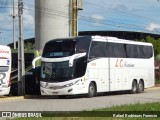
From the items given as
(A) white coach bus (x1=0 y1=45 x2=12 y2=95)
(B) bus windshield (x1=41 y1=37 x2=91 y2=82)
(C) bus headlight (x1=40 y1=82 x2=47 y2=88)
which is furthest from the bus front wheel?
(A) white coach bus (x1=0 y1=45 x2=12 y2=95)

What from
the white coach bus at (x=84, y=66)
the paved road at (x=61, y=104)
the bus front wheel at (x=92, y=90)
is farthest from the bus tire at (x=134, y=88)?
the paved road at (x=61, y=104)

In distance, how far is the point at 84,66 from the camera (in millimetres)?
28000

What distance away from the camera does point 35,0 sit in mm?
45281

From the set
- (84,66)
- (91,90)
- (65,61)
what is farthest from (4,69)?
(91,90)

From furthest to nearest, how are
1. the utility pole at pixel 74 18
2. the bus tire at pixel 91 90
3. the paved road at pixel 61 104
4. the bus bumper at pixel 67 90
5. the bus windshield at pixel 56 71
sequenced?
1. the utility pole at pixel 74 18
2. the bus tire at pixel 91 90
3. the bus windshield at pixel 56 71
4. the bus bumper at pixel 67 90
5. the paved road at pixel 61 104

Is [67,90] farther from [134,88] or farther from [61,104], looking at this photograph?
[134,88]

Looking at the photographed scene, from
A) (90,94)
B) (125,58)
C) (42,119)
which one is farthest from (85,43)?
(42,119)

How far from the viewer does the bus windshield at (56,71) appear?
90.3ft

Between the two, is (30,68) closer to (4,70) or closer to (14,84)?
(14,84)

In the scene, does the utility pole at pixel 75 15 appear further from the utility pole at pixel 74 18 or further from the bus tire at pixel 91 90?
the bus tire at pixel 91 90

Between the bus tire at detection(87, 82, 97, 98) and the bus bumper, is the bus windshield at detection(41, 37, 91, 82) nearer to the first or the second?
the bus bumper

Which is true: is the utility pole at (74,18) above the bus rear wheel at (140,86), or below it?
above

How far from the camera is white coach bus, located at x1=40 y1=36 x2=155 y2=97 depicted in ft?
90.4

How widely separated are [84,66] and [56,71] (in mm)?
1685
